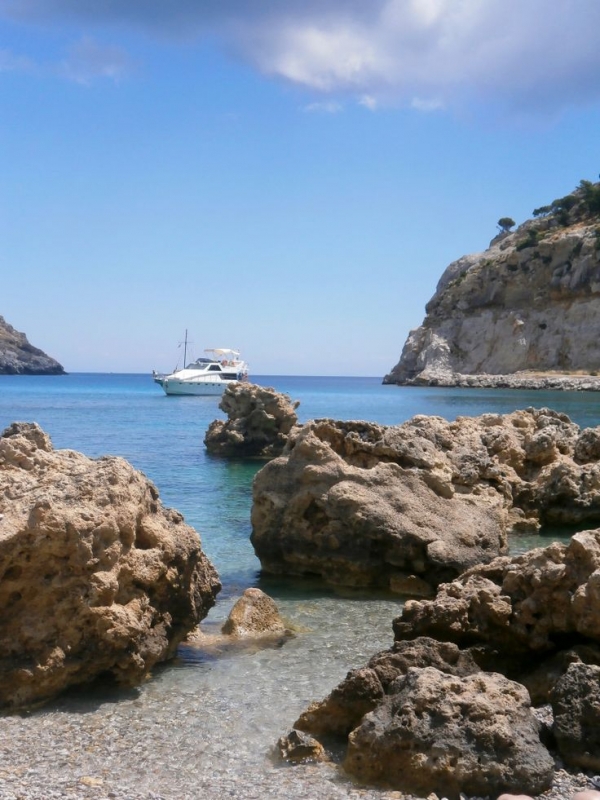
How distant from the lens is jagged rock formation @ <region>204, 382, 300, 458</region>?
31.9 meters

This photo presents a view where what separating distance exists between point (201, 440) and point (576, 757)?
34395 millimetres

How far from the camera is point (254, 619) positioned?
952cm

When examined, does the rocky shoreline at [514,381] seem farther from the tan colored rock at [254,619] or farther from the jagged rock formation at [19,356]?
the jagged rock formation at [19,356]

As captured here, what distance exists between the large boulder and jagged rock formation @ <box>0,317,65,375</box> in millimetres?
178252

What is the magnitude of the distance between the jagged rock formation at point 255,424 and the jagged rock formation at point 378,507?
691 inches

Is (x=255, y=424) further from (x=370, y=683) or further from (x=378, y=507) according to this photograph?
(x=370, y=683)

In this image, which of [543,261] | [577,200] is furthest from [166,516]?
[577,200]

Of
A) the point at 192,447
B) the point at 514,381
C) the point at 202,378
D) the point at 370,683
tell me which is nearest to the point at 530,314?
the point at 514,381

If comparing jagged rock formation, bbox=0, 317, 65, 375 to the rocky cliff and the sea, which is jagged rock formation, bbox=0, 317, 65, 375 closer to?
the rocky cliff

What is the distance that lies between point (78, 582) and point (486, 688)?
3.54m

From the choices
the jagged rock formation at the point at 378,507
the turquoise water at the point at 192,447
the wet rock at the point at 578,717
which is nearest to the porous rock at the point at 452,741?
the wet rock at the point at 578,717

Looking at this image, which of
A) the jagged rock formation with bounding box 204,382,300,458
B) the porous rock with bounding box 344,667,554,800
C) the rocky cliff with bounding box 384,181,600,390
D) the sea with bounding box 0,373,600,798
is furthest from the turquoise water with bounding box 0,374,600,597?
the rocky cliff with bounding box 384,181,600,390

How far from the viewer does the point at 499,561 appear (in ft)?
26.7

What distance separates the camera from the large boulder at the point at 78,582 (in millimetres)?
7114
